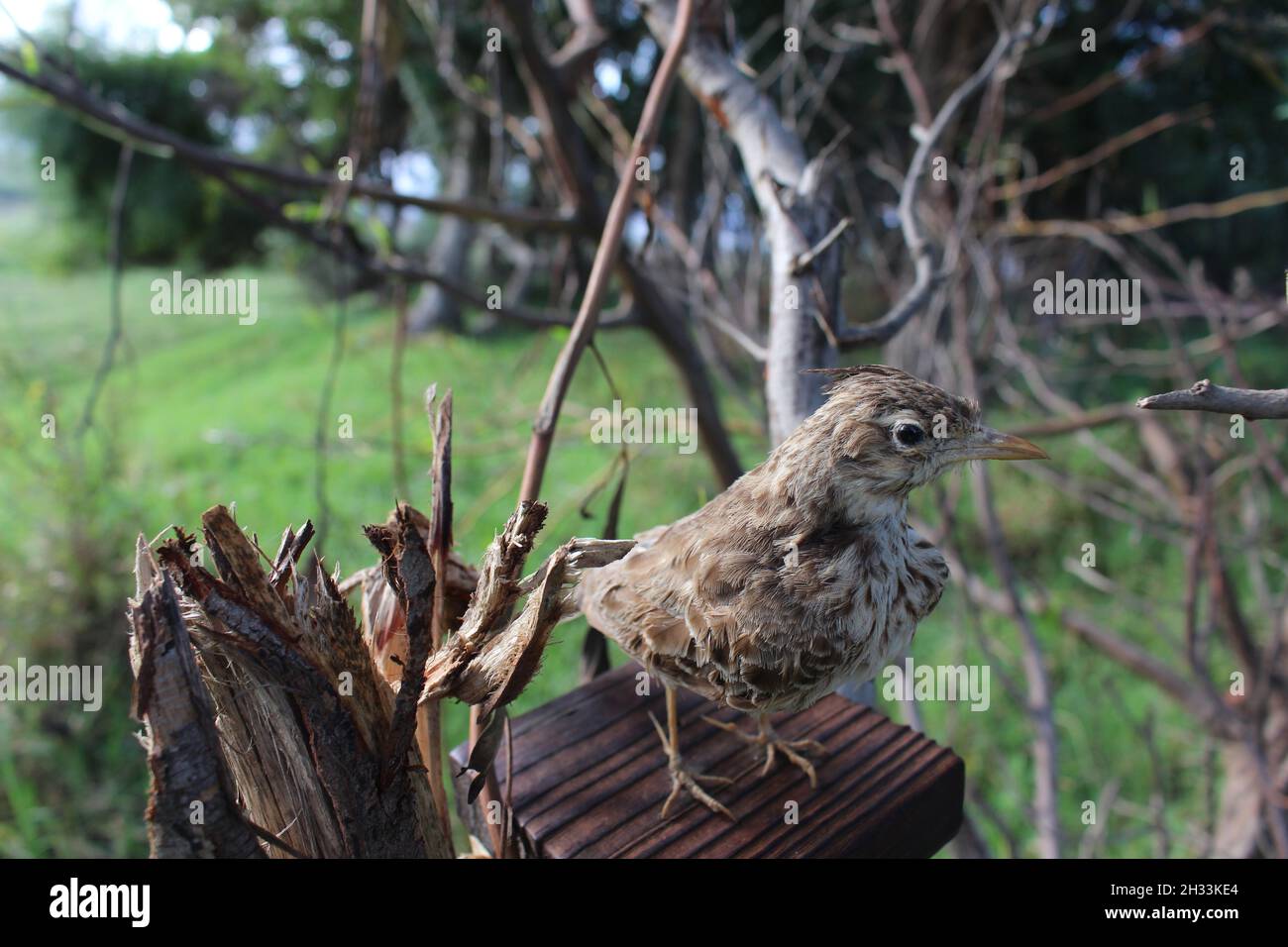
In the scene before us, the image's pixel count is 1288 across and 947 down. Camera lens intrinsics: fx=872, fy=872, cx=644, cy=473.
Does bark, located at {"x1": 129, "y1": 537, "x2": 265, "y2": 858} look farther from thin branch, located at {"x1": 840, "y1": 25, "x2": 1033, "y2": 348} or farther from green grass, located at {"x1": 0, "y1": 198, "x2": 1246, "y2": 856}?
green grass, located at {"x1": 0, "y1": 198, "x2": 1246, "y2": 856}

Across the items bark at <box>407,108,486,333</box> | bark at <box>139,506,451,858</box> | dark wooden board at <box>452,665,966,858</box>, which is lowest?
dark wooden board at <box>452,665,966,858</box>

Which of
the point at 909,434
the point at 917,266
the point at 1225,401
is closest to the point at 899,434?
the point at 909,434

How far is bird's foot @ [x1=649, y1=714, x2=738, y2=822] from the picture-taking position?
39.4 inches

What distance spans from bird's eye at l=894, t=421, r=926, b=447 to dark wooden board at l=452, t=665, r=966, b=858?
0.43 m

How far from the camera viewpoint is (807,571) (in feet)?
3.16

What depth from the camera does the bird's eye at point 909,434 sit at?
0.89 m

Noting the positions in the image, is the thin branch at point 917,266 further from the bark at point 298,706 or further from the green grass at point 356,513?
the bark at point 298,706

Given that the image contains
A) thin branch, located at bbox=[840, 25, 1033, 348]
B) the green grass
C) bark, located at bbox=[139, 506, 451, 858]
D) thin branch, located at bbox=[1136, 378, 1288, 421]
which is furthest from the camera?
the green grass

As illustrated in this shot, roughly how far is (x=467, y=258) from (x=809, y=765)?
8052 millimetres

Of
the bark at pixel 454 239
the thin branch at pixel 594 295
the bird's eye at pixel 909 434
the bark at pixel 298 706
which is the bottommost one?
the bark at pixel 298 706

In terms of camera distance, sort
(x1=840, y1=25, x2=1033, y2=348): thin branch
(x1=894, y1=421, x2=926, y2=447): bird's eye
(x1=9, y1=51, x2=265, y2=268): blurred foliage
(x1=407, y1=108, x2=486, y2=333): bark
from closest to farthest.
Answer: (x1=894, y1=421, x2=926, y2=447): bird's eye < (x1=840, y1=25, x2=1033, y2=348): thin branch < (x1=407, y1=108, x2=486, y2=333): bark < (x1=9, y1=51, x2=265, y2=268): blurred foliage

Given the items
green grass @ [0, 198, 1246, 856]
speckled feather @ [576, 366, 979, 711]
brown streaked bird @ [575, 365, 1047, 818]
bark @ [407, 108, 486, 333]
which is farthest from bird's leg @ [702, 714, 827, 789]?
bark @ [407, 108, 486, 333]

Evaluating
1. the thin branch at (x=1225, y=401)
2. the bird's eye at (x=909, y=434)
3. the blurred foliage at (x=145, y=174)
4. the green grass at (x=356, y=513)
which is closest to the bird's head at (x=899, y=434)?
the bird's eye at (x=909, y=434)

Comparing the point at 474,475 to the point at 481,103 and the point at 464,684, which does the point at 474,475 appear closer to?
the point at 481,103
